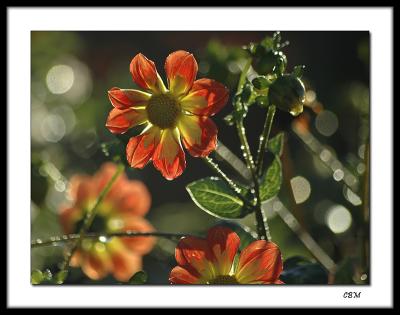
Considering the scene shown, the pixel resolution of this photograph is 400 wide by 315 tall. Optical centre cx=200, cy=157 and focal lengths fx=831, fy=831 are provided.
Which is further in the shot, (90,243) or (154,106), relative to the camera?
(90,243)

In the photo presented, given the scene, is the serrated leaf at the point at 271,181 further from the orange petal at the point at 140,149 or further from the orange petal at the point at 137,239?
the orange petal at the point at 137,239

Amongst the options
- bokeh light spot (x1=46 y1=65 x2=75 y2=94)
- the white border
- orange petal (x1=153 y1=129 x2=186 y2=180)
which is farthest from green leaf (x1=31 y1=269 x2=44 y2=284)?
bokeh light spot (x1=46 y1=65 x2=75 y2=94)

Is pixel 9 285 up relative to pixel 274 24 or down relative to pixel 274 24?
down

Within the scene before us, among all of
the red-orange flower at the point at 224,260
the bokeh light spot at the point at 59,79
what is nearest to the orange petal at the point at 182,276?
the red-orange flower at the point at 224,260

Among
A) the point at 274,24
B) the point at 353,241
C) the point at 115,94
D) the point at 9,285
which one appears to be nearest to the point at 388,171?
the point at 353,241

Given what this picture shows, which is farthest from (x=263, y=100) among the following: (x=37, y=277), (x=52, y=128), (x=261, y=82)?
(x=52, y=128)

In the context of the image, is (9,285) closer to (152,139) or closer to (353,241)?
(152,139)

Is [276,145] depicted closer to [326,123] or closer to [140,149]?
[140,149]
